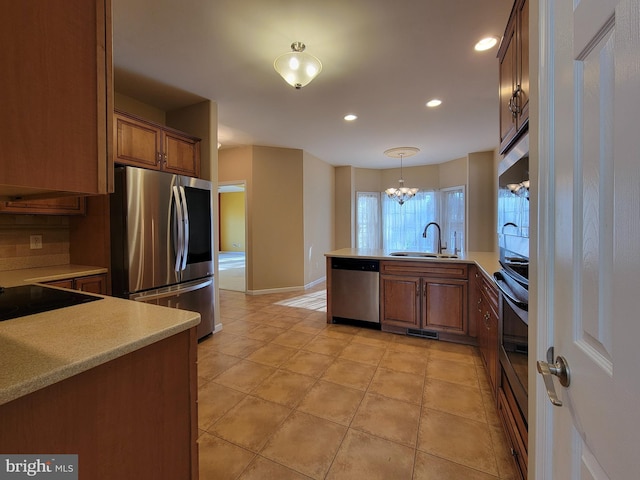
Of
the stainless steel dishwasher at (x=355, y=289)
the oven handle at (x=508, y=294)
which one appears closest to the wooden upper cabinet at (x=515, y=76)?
the oven handle at (x=508, y=294)

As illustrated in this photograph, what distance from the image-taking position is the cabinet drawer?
286 centimetres

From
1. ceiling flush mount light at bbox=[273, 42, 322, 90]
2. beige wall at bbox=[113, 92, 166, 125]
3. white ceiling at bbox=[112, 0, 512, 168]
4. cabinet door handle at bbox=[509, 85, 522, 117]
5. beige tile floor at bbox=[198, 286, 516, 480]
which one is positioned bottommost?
beige tile floor at bbox=[198, 286, 516, 480]

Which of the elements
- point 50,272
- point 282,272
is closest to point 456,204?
point 282,272

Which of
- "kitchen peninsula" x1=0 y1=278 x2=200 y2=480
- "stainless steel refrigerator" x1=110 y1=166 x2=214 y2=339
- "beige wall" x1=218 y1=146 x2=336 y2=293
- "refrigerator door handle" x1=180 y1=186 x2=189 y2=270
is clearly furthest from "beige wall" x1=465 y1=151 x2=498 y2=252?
"kitchen peninsula" x1=0 y1=278 x2=200 y2=480

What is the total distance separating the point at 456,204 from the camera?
20.5 ft

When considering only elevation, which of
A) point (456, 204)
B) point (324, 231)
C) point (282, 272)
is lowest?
point (282, 272)

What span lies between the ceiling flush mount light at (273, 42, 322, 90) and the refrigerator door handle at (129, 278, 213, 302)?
2.17 m

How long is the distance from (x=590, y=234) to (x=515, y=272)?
0.95 m

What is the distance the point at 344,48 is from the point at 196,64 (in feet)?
4.43

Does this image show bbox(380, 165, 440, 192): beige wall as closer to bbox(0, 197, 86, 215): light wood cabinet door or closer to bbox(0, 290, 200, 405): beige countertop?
bbox(0, 197, 86, 215): light wood cabinet door

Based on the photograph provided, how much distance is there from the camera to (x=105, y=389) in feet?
2.64

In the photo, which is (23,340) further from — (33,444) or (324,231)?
(324,231)

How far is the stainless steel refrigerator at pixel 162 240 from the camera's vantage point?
237 centimetres

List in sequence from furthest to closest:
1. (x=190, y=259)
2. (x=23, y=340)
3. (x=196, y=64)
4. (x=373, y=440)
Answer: (x=190, y=259)
(x=196, y=64)
(x=373, y=440)
(x=23, y=340)
